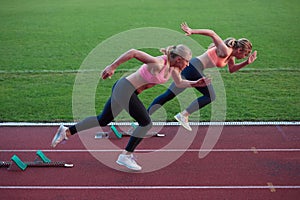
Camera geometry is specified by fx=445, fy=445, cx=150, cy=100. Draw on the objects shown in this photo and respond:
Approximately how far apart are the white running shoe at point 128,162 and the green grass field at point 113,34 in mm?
2086

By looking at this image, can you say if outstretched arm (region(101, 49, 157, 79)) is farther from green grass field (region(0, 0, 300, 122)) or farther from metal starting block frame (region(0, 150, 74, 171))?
green grass field (region(0, 0, 300, 122))

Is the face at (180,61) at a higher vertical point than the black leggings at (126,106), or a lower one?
higher

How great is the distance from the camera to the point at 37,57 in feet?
40.8

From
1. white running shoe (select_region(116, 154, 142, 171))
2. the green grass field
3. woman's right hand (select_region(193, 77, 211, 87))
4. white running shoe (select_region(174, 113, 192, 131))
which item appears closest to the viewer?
woman's right hand (select_region(193, 77, 211, 87))

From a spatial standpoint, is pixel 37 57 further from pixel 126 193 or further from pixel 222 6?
pixel 222 6

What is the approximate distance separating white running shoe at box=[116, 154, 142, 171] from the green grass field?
2086 millimetres

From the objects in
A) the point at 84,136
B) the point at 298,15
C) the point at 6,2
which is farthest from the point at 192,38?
the point at 6,2

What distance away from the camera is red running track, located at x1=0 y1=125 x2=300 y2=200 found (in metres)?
5.67

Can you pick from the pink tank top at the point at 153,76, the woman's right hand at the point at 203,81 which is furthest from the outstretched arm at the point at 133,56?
the woman's right hand at the point at 203,81

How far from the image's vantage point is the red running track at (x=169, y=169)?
5.67 m

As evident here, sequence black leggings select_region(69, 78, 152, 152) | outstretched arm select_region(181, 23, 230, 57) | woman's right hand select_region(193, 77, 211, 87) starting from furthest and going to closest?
outstretched arm select_region(181, 23, 230, 57) → woman's right hand select_region(193, 77, 211, 87) → black leggings select_region(69, 78, 152, 152)

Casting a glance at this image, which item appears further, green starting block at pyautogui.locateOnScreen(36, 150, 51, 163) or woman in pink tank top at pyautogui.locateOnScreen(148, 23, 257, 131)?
woman in pink tank top at pyautogui.locateOnScreen(148, 23, 257, 131)

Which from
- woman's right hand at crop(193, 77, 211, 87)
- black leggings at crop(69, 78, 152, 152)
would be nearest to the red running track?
black leggings at crop(69, 78, 152, 152)

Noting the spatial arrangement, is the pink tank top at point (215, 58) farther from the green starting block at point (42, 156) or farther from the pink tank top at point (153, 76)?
the green starting block at point (42, 156)
